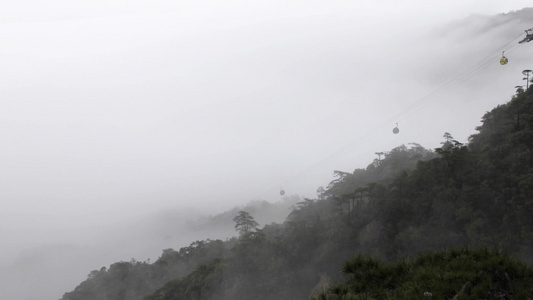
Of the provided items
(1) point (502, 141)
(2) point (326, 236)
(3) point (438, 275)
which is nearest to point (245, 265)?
(2) point (326, 236)

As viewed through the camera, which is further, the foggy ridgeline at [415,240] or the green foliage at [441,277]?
the foggy ridgeline at [415,240]

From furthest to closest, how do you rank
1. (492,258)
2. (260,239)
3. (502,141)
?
1. (260,239)
2. (502,141)
3. (492,258)

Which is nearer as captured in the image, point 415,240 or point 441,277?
point 441,277

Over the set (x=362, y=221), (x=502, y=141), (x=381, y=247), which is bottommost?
(x=381, y=247)

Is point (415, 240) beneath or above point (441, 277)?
beneath

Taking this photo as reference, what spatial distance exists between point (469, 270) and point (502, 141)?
41.4 metres

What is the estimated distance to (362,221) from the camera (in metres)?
56.2

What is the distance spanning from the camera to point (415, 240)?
44.5m

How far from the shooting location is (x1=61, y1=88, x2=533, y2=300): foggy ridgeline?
10.2 m

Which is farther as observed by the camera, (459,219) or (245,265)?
(245,265)

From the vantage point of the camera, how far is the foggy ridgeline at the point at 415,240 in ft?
33.3

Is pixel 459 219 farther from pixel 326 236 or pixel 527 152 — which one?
pixel 326 236

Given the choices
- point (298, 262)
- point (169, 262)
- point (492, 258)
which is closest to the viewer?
point (492, 258)

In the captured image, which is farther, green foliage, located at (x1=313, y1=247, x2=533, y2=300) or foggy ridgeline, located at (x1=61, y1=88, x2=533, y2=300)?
foggy ridgeline, located at (x1=61, y1=88, x2=533, y2=300)
